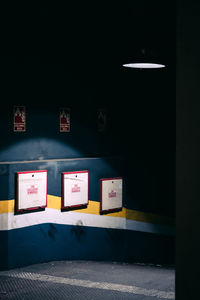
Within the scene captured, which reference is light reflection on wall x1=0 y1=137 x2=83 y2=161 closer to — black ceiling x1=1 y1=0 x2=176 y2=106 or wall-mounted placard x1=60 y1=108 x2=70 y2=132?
wall-mounted placard x1=60 y1=108 x2=70 y2=132

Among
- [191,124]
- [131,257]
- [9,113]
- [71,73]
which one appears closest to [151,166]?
[131,257]

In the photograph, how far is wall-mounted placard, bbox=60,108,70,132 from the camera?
5998mm

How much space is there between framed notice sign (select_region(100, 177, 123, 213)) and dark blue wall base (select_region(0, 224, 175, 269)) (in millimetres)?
350

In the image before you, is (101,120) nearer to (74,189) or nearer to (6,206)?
(74,189)

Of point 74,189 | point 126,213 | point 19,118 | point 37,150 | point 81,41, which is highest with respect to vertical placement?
point 81,41

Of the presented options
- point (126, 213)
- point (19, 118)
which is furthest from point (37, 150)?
point (126, 213)

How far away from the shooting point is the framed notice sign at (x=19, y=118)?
5.45m

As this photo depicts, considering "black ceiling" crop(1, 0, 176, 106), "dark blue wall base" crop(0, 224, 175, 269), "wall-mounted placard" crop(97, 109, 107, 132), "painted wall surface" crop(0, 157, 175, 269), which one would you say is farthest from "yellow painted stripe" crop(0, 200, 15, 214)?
"wall-mounted placard" crop(97, 109, 107, 132)

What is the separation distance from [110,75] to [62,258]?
289cm

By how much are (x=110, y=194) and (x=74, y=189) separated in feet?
2.74

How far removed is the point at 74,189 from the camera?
19.9ft

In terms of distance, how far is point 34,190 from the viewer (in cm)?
552

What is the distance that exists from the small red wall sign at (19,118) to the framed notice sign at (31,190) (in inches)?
23.1

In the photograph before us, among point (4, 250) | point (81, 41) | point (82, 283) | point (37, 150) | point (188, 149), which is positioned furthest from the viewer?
point (81, 41)
